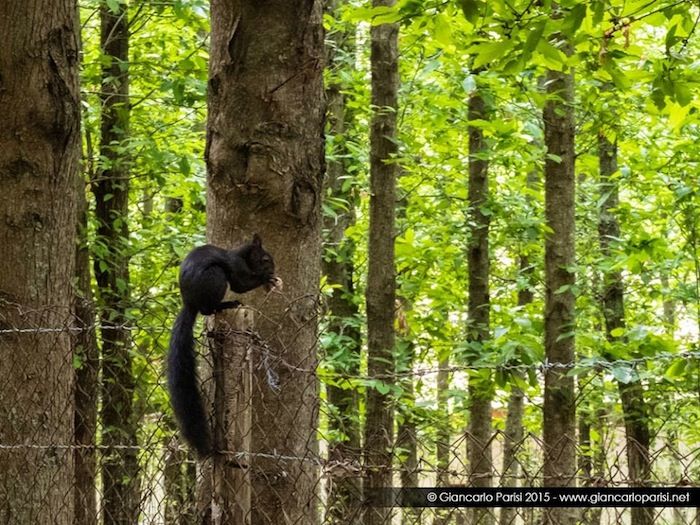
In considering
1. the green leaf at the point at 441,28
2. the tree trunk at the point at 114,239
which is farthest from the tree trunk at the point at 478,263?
the green leaf at the point at 441,28

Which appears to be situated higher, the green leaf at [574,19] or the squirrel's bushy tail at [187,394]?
the green leaf at [574,19]

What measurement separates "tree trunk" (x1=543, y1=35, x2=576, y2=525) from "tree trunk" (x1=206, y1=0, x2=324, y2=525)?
3.69 meters

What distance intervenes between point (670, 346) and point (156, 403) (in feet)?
19.2

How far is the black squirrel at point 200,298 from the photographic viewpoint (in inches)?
121

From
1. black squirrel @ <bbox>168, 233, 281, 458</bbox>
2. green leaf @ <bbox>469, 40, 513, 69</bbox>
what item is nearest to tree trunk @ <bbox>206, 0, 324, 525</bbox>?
black squirrel @ <bbox>168, 233, 281, 458</bbox>

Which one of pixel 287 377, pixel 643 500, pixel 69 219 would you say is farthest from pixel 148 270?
pixel 643 500

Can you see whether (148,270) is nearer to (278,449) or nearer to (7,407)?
(7,407)

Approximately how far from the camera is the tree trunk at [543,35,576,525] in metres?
7.09

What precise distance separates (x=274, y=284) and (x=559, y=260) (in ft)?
14.2

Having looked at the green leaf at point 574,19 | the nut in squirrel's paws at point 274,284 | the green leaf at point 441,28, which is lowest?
the nut in squirrel's paws at point 274,284

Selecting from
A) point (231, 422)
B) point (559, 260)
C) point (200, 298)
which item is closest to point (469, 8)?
point (200, 298)

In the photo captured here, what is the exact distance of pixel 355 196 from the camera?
11125 mm

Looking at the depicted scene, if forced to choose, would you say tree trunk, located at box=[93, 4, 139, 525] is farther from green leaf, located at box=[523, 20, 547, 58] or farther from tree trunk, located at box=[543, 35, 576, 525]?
green leaf, located at box=[523, 20, 547, 58]

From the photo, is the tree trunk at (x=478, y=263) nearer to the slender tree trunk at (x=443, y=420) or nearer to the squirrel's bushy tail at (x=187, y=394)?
the slender tree trunk at (x=443, y=420)
